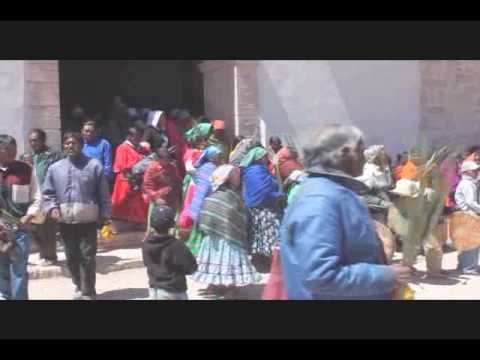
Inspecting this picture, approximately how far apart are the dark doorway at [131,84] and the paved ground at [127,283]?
3.90 metres

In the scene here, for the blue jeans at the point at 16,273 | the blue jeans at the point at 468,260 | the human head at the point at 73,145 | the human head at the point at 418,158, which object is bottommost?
the blue jeans at the point at 468,260

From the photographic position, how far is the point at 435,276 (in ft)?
22.0

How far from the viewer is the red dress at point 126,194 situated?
7445 millimetres

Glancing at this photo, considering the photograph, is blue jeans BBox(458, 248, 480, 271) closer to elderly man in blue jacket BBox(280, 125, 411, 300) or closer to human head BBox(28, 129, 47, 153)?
human head BBox(28, 129, 47, 153)

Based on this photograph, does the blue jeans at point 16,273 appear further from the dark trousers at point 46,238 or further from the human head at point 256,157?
the human head at point 256,157

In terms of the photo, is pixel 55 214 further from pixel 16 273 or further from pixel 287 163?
pixel 287 163

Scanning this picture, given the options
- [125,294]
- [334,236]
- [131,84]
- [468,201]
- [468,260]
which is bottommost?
[125,294]

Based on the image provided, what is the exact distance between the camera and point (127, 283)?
6.34 metres

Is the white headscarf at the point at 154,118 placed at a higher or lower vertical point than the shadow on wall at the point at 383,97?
lower

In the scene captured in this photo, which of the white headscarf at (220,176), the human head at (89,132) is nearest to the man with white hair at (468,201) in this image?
the white headscarf at (220,176)

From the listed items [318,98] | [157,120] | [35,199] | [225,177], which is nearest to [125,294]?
[35,199]

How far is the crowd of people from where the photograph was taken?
2.36m

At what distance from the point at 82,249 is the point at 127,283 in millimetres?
1076

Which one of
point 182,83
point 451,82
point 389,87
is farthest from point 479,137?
point 182,83
